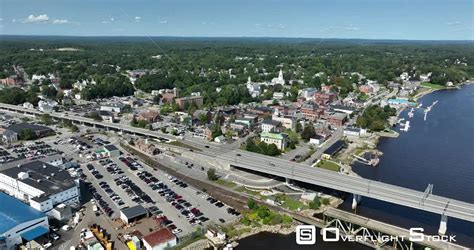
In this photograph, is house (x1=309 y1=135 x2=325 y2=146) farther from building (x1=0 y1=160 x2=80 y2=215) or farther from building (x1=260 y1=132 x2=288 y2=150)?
building (x1=0 y1=160 x2=80 y2=215)

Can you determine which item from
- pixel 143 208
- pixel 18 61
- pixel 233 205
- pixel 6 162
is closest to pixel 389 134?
pixel 233 205

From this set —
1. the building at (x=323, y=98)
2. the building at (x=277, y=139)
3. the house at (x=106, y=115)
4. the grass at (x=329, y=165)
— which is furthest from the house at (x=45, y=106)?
the building at (x=323, y=98)

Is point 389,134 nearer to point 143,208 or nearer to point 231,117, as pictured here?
point 231,117

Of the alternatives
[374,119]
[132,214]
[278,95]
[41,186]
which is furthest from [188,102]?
[132,214]

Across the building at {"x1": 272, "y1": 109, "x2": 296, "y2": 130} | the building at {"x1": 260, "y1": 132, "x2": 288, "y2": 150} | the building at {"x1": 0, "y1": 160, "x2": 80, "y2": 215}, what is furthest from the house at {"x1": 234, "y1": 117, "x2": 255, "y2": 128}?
the building at {"x1": 0, "y1": 160, "x2": 80, "y2": 215}

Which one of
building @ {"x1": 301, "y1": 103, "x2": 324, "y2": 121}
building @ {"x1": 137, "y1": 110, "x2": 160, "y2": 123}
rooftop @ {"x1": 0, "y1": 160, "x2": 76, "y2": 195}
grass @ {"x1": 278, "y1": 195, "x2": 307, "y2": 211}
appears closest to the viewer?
rooftop @ {"x1": 0, "y1": 160, "x2": 76, "y2": 195}

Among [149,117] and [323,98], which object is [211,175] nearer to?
[149,117]
